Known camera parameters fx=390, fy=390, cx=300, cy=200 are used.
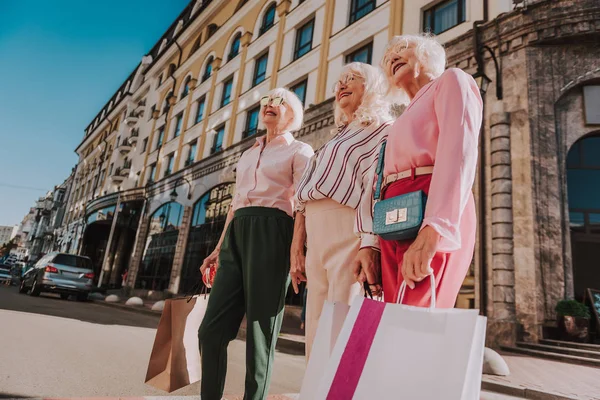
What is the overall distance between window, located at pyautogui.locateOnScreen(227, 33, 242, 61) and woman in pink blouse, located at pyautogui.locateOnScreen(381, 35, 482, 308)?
61.9 ft

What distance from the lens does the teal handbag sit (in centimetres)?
135

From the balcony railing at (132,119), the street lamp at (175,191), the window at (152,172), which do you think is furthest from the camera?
the balcony railing at (132,119)

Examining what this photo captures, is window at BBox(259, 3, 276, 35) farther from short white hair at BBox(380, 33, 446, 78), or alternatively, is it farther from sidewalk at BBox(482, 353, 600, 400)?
short white hair at BBox(380, 33, 446, 78)

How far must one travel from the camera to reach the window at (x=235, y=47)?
62.5ft

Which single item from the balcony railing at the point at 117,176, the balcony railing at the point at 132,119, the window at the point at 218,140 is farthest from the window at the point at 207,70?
the balcony railing at the point at 117,176

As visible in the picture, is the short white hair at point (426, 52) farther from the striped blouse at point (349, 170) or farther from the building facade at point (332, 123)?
the building facade at point (332, 123)

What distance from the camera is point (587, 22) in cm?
812

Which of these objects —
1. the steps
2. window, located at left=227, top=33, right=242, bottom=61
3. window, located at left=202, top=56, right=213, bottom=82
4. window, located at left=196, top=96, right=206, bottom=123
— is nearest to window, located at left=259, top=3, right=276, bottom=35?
window, located at left=227, top=33, right=242, bottom=61

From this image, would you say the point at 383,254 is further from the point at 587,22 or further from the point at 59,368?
the point at 587,22

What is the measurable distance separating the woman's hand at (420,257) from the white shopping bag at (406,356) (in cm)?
23

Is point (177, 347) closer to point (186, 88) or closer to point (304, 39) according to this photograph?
point (304, 39)

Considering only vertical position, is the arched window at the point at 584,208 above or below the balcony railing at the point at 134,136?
below

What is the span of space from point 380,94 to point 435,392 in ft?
5.43

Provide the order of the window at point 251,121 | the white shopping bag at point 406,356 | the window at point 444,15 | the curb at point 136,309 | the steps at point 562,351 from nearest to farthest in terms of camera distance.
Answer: the white shopping bag at point 406,356 < the steps at point 562,351 < the window at point 444,15 < the curb at point 136,309 < the window at point 251,121
